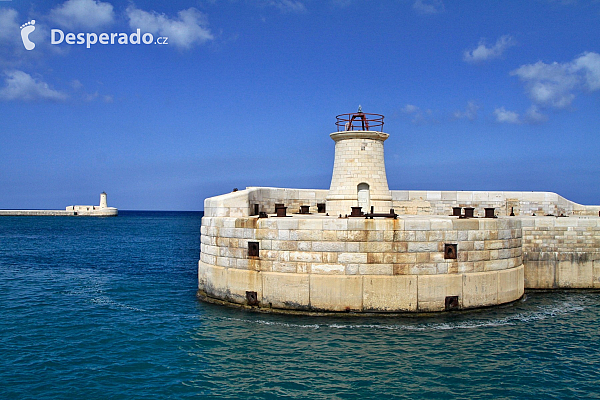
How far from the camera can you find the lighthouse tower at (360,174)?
2030cm

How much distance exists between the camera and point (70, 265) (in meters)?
27.2

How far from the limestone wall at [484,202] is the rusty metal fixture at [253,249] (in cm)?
918

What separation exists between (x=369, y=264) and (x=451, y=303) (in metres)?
2.74

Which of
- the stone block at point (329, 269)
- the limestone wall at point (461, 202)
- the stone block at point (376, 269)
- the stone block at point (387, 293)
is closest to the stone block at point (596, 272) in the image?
the limestone wall at point (461, 202)

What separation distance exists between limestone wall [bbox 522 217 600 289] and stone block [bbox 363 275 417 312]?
6.87 meters

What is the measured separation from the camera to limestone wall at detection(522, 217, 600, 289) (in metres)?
18.3

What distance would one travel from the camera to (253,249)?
1503cm

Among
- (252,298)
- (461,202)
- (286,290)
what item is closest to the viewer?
(286,290)

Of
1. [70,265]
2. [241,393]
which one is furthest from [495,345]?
[70,265]

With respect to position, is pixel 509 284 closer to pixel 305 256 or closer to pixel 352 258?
pixel 352 258

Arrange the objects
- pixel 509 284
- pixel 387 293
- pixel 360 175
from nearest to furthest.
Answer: pixel 387 293 < pixel 509 284 < pixel 360 175

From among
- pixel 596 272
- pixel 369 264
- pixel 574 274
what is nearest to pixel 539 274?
pixel 574 274

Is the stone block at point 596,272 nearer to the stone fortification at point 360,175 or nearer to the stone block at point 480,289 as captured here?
the stone block at point 480,289

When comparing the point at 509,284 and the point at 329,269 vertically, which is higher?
the point at 329,269
